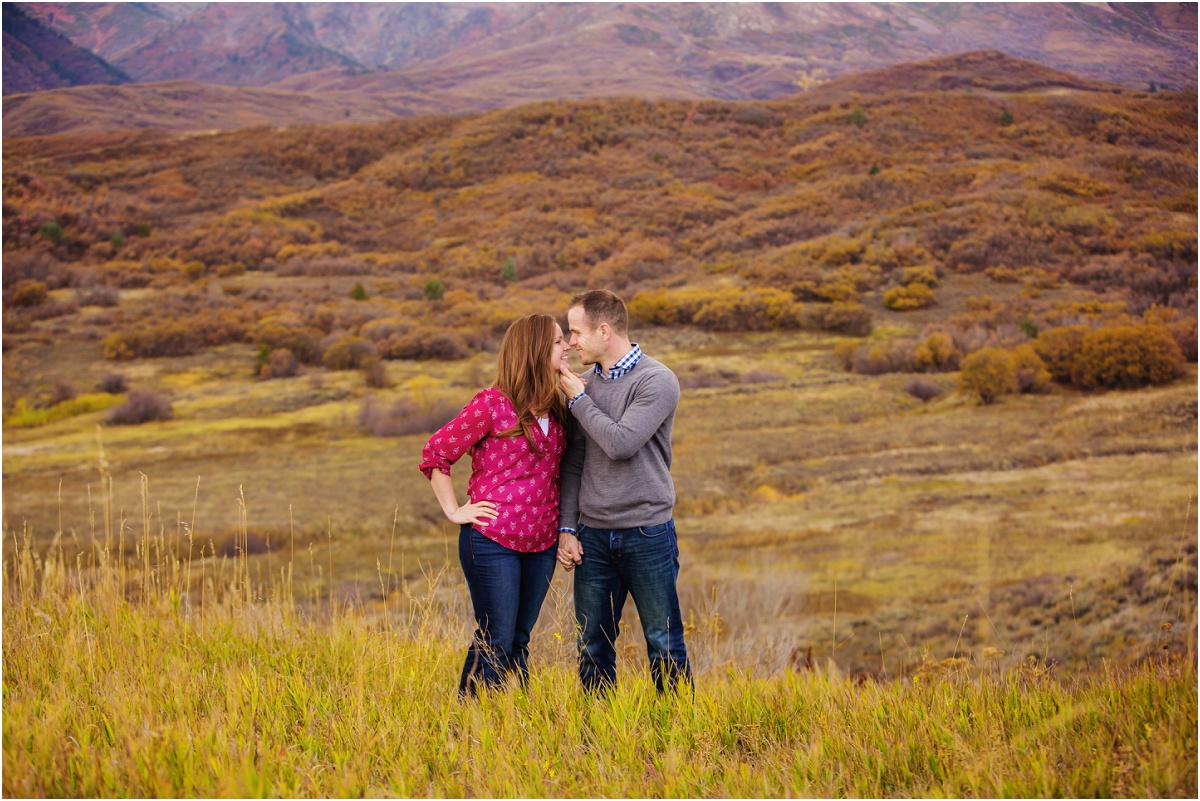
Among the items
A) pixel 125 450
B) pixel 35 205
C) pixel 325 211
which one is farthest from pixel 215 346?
pixel 35 205

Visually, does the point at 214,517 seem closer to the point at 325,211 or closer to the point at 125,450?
the point at 125,450

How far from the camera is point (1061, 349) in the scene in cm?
1936

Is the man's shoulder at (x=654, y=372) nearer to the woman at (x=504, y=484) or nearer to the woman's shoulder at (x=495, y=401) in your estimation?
the woman at (x=504, y=484)

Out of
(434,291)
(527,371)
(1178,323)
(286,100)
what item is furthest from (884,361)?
(286,100)

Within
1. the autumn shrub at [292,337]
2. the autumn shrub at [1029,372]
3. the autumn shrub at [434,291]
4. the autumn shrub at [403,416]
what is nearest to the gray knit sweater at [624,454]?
the autumn shrub at [403,416]

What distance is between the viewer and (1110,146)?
3778 cm

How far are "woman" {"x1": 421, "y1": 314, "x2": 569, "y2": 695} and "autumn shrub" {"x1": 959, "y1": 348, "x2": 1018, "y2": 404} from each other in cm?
1751

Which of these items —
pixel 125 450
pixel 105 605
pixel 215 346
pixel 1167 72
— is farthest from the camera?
pixel 1167 72

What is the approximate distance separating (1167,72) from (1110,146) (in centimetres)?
685

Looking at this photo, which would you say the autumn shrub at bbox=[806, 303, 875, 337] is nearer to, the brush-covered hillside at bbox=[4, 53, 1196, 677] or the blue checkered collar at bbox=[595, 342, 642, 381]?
the brush-covered hillside at bbox=[4, 53, 1196, 677]

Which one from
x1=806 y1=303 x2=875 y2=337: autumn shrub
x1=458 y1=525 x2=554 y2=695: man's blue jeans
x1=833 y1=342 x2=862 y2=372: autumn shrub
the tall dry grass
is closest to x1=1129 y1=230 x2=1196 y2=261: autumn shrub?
x1=806 y1=303 x2=875 y2=337: autumn shrub

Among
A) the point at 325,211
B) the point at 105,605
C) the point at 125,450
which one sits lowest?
the point at 125,450

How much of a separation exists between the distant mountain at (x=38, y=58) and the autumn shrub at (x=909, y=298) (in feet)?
162

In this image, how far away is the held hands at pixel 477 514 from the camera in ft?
9.00
